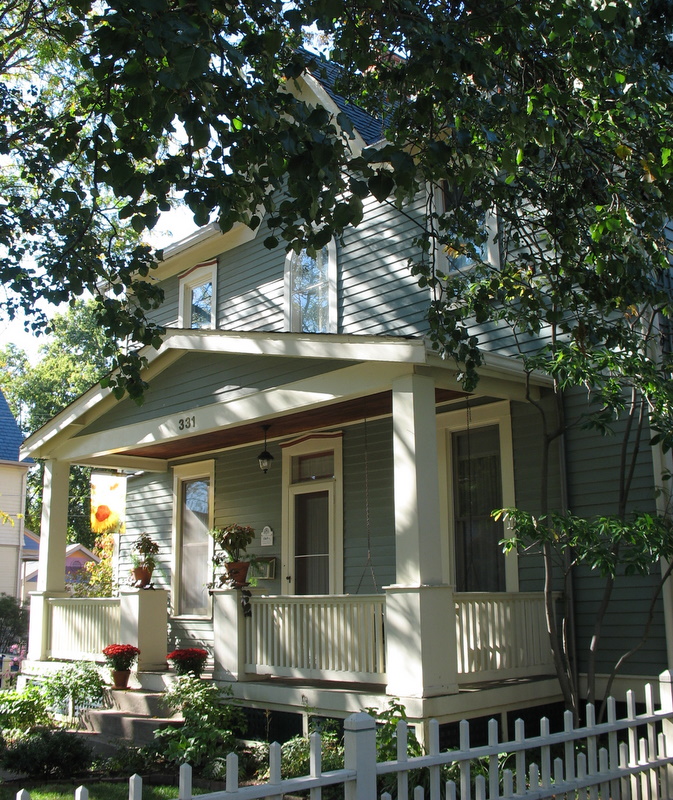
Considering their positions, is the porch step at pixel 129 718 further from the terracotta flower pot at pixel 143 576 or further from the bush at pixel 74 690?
the terracotta flower pot at pixel 143 576

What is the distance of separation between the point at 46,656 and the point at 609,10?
36.4ft

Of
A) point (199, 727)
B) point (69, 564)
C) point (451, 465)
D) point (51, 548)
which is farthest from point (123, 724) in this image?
point (69, 564)

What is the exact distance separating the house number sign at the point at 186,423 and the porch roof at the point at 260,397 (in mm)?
22

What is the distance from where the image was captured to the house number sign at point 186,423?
10.4m

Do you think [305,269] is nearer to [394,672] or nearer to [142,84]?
[394,672]

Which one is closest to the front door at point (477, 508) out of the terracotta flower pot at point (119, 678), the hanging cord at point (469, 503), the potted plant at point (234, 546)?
the hanging cord at point (469, 503)

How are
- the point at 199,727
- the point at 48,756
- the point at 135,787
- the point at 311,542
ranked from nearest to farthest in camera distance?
the point at 135,787 < the point at 48,756 < the point at 199,727 < the point at 311,542

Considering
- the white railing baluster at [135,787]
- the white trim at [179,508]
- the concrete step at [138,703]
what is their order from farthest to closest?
the white trim at [179,508] → the concrete step at [138,703] → the white railing baluster at [135,787]

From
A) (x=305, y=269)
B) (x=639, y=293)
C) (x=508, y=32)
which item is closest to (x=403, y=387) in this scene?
(x=639, y=293)

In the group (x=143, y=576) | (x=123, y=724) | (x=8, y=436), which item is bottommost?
(x=123, y=724)

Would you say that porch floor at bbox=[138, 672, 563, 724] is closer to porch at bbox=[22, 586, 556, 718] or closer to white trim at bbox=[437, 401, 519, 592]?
porch at bbox=[22, 586, 556, 718]

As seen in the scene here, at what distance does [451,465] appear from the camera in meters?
10.5

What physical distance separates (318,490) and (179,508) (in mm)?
3392

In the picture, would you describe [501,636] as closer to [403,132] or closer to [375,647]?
[375,647]
